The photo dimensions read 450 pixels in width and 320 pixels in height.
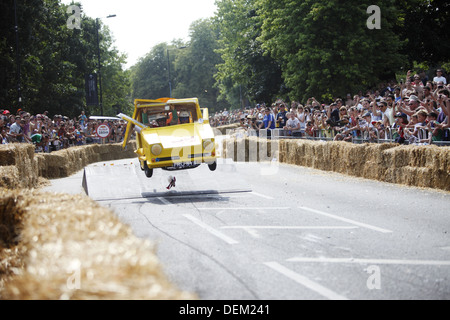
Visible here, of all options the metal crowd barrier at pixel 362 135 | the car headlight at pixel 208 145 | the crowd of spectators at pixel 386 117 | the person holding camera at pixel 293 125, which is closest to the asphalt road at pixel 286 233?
the car headlight at pixel 208 145

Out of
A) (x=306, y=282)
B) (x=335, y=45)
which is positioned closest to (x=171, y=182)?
(x=306, y=282)

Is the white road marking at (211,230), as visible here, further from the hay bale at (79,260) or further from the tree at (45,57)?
the tree at (45,57)

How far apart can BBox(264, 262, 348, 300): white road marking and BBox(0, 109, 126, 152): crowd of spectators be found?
54.2ft

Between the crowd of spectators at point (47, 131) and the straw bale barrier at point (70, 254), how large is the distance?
52.2ft

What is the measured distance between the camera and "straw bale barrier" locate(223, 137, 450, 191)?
14.2m

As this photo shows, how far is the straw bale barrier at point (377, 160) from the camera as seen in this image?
46.4ft

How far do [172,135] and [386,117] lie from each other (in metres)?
6.74

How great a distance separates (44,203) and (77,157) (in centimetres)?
2302

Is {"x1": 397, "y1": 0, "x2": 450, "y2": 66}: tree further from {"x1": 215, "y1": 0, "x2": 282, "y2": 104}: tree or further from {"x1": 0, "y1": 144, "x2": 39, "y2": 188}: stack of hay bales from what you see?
{"x1": 0, "y1": 144, "x2": 39, "y2": 188}: stack of hay bales

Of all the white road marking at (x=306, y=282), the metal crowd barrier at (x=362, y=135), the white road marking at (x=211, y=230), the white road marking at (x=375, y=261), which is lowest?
the white road marking at (x=211, y=230)

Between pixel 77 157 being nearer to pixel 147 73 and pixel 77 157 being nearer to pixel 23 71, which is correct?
pixel 23 71

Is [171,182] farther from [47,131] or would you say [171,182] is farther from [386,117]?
[47,131]

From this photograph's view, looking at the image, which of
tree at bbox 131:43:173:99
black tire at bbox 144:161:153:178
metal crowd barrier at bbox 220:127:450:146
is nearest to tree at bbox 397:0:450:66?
metal crowd barrier at bbox 220:127:450:146

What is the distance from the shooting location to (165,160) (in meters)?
14.4
